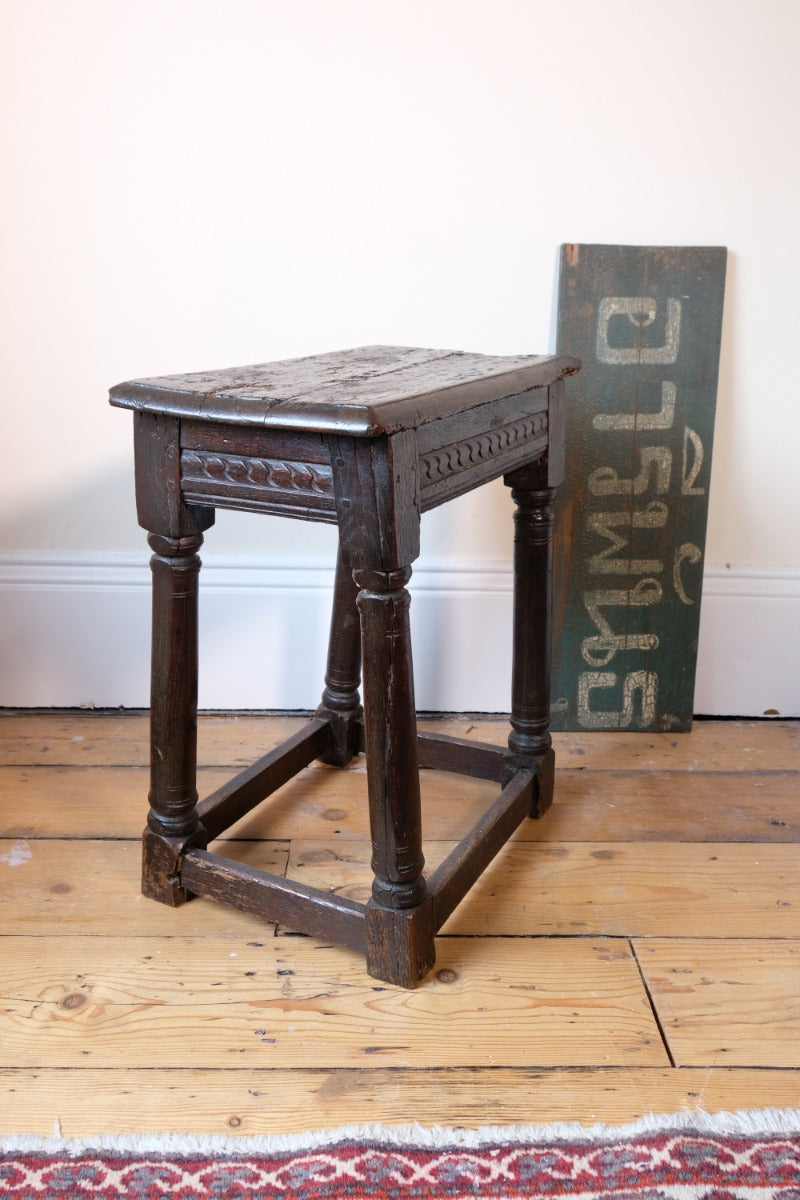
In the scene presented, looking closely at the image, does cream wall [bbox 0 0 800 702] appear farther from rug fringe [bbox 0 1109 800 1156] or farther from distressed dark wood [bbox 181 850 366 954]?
rug fringe [bbox 0 1109 800 1156]

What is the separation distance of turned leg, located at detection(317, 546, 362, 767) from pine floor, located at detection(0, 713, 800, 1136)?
5cm

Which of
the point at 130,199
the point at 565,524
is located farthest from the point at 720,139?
the point at 130,199


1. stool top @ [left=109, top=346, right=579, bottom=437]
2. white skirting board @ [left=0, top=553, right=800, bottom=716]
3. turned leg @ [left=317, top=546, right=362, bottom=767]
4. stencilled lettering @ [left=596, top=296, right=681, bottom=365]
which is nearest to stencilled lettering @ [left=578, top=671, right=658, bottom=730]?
white skirting board @ [left=0, top=553, right=800, bottom=716]

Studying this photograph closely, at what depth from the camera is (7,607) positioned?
186 centimetres

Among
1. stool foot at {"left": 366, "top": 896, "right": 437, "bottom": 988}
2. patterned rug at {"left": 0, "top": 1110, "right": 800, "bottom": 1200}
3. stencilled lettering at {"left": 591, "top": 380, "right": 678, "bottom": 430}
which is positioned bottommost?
patterned rug at {"left": 0, "top": 1110, "right": 800, "bottom": 1200}

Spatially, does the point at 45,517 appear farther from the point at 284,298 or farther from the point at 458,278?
the point at 458,278

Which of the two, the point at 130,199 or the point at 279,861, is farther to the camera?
the point at 130,199

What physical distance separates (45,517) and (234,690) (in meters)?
0.42

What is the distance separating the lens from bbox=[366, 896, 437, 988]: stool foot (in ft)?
3.84

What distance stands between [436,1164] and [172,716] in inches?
22.1

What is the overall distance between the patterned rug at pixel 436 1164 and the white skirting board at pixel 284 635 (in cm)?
97

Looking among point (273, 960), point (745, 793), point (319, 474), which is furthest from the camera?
point (745, 793)

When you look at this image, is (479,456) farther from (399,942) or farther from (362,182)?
(362,182)

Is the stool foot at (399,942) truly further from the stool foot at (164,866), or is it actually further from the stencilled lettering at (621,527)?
the stencilled lettering at (621,527)
